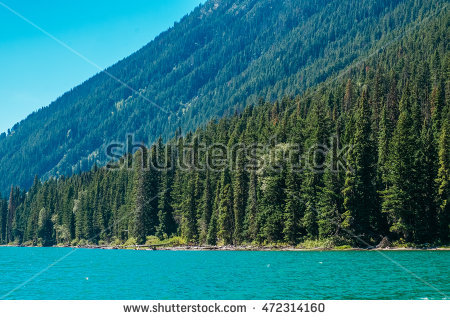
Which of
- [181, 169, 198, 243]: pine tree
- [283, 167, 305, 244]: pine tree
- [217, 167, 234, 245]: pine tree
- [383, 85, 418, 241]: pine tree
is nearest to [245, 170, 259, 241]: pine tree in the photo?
[217, 167, 234, 245]: pine tree

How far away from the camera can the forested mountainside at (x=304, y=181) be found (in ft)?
275

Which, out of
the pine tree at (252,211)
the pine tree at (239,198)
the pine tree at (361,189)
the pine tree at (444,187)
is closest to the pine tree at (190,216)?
the pine tree at (239,198)

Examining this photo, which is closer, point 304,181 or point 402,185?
point 402,185

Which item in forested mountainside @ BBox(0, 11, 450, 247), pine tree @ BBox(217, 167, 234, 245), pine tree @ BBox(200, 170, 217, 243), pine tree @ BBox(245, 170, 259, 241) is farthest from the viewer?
pine tree @ BBox(200, 170, 217, 243)

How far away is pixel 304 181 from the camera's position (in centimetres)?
9294

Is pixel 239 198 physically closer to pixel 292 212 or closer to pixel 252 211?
pixel 252 211

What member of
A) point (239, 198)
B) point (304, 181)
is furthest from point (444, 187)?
point (239, 198)

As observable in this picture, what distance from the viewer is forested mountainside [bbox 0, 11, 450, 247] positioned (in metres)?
83.9

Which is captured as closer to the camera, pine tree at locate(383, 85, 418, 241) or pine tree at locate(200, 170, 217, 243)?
pine tree at locate(383, 85, 418, 241)

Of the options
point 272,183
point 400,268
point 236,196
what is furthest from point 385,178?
point 400,268

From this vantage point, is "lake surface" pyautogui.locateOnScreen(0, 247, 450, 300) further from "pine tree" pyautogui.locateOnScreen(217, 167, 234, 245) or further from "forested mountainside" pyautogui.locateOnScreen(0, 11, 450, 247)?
"pine tree" pyautogui.locateOnScreen(217, 167, 234, 245)
